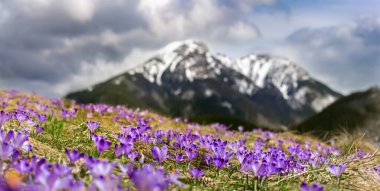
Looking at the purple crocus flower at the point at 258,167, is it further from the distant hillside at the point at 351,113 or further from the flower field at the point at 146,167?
the distant hillside at the point at 351,113

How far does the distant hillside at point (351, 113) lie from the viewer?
47.3 meters

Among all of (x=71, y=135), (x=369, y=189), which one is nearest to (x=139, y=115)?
(x=71, y=135)

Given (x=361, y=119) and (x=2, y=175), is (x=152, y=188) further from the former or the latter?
(x=361, y=119)

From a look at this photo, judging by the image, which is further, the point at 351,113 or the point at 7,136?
the point at 351,113

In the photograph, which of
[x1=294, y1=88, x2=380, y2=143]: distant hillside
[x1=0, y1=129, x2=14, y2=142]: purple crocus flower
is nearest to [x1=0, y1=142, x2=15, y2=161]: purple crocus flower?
[x1=0, y1=129, x2=14, y2=142]: purple crocus flower

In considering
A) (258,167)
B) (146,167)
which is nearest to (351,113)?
(258,167)

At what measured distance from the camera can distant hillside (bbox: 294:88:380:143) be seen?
47.3 meters

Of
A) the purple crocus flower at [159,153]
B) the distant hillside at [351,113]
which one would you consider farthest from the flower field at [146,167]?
the distant hillside at [351,113]

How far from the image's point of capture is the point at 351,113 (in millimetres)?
50938

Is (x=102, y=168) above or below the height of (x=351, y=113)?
above

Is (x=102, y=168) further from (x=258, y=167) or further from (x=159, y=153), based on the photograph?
(x=258, y=167)

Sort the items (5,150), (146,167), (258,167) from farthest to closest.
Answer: (258,167) → (5,150) → (146,167)

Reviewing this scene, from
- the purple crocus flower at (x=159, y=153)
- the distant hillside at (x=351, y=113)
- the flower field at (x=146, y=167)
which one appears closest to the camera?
the flower field at (x=146, y=167)

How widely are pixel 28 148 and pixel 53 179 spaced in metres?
2.28
